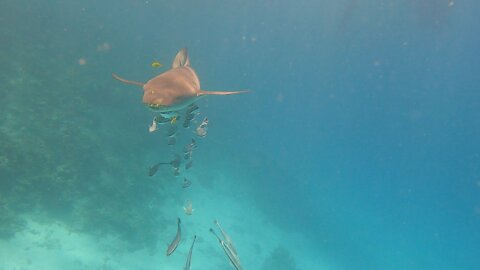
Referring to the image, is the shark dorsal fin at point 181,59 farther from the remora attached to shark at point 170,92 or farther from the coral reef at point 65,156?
the coral reef at point 65,156

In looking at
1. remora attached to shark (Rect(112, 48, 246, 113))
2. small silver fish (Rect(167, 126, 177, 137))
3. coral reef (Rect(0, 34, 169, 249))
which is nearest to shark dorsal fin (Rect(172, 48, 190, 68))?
remora attached to shark (Rect(112, 48, 246, 113))

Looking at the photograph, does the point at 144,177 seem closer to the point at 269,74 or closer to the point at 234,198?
the point at 234,198

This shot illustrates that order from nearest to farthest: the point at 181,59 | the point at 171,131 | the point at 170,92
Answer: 1. the point at 170,92
2. the point at 181,59
3. the point at 171,131

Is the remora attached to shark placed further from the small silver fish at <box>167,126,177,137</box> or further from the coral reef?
the coral reef

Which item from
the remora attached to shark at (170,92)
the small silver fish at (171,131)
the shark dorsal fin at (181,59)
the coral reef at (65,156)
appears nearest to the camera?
the remora attached to shark at (170,92)

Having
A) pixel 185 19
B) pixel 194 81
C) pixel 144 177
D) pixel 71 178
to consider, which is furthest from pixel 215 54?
pixel 194 81

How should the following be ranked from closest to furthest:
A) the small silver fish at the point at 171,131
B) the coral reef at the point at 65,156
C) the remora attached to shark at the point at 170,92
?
the remora attached to shark at the point at 170,92 < the small silver fish at the point at 171,131 < the coral reef at the point at 65,156

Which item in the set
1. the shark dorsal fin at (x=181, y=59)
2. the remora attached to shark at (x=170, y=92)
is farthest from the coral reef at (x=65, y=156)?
the remora attached to shark at (x=170, y=92)

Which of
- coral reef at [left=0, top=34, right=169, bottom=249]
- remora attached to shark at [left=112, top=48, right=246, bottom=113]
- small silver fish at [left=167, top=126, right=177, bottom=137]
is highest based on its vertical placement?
coral reef at [left=0, top=34, right=169, bottom=249]

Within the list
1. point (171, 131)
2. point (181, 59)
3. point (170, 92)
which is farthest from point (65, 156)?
point (170, 92)

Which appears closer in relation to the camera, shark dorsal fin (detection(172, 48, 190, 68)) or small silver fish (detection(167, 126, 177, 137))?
shark dorsal fin (detection(172, 48, 190, 68))

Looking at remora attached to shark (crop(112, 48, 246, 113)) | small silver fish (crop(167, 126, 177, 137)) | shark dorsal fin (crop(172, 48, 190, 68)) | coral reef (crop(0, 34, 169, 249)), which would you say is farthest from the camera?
coral reef (crop(0, 34, 169, 249))

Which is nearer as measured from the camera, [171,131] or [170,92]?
[170,92]

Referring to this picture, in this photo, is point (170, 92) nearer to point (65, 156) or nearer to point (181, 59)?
point (181, 59)
